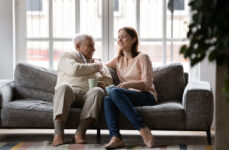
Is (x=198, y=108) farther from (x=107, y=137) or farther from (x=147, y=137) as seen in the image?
(x=107, y=137)

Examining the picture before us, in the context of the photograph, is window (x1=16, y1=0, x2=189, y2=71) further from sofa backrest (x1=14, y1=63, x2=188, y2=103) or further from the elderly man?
the elderly man

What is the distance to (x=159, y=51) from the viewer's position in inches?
193

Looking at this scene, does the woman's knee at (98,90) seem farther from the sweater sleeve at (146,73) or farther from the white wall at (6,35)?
the white wall at (6,35)

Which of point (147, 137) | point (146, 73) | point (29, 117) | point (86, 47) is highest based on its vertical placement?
point (86, 47)

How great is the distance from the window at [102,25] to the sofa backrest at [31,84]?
0.58 m

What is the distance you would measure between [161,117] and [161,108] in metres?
→ 0.08

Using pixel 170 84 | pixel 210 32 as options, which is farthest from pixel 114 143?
pixel 210 32

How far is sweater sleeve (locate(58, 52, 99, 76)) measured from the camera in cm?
406

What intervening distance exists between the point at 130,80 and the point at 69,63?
578 mm

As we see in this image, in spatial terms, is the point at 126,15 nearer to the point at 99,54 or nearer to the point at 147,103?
the point at 99,54

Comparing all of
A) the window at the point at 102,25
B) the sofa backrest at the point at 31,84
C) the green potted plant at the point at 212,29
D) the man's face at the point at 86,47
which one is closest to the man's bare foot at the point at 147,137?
the man's face at the point at 86,47

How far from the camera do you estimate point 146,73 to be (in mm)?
3988

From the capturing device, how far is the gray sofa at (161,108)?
3789 mm

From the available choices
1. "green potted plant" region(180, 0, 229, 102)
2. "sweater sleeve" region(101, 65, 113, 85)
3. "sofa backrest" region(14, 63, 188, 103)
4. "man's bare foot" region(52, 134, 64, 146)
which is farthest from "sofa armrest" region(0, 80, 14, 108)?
"green potted plant" region(180, 0, 229, 102)
